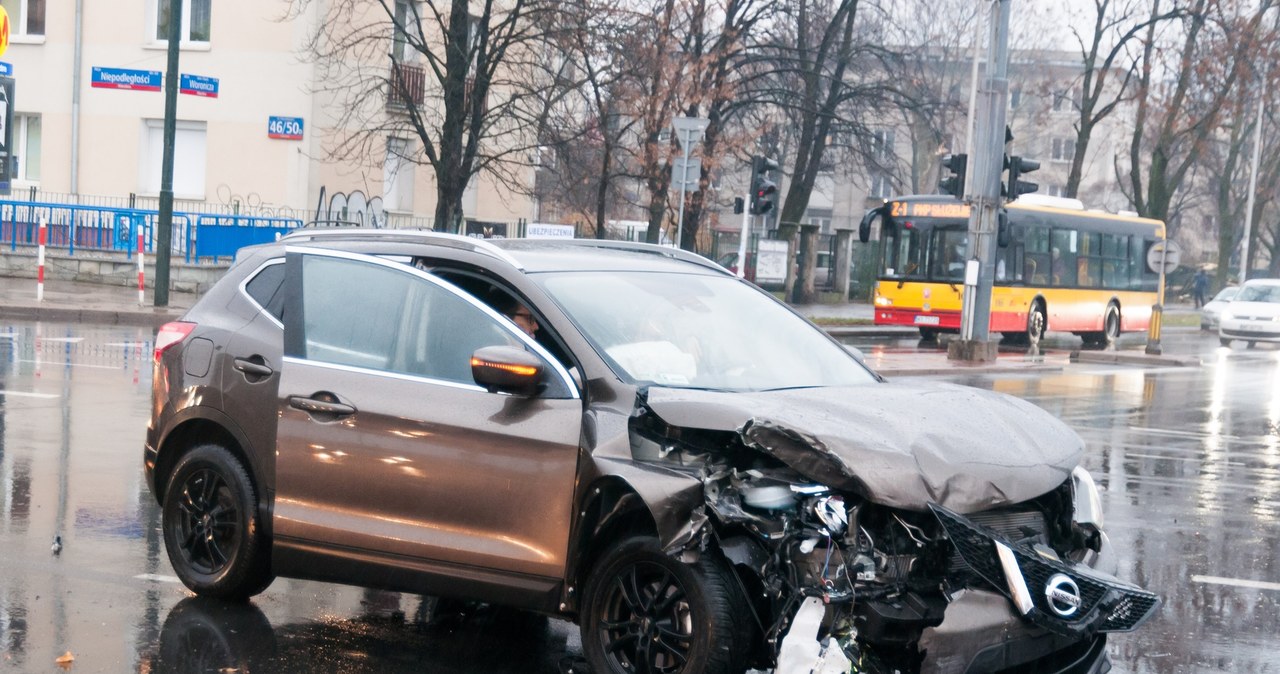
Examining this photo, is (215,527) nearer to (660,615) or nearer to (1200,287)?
(660,615)

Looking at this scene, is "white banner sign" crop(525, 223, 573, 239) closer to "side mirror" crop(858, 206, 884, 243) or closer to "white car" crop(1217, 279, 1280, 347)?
"side mirror" crop(858, 206, 884, 243)

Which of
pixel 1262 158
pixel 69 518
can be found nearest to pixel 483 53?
pixel 69 518

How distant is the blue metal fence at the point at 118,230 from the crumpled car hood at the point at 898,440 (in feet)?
84.3

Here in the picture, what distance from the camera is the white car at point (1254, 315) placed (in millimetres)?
36844

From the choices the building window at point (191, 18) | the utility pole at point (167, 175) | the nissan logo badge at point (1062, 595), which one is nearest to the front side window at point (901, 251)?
the utility pole at point (167, 175)

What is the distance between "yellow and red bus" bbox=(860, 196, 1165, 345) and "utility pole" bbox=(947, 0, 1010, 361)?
4.73 meters

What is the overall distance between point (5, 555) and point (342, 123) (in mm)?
26746

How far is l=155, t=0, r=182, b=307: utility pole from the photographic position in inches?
906

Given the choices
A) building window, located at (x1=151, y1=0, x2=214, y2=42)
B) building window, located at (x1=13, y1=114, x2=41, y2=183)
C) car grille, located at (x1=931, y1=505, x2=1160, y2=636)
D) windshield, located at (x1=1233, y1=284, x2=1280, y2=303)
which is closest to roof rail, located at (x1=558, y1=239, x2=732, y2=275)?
car grille, located at (x1=931, y1=505, x2=1160, y2=636)

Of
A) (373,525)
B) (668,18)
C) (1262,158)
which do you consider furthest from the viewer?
(1262,158)

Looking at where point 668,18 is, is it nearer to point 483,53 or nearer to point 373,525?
point 483,53

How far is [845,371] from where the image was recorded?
242 inches

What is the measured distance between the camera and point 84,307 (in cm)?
2334

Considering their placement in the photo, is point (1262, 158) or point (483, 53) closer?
point (483, 53)
